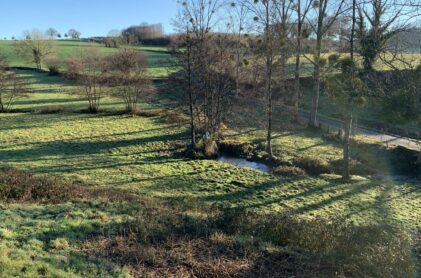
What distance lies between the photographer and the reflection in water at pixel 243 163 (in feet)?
76.3

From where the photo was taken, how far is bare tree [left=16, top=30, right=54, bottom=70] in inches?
2645

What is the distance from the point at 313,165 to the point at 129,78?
70.5 feet

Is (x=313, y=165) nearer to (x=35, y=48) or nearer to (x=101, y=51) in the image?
(x=101, y=51)

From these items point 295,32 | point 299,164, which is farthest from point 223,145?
point 295,32

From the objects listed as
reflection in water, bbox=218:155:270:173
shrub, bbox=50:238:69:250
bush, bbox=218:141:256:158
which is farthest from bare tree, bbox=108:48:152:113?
shrub, bbox=50:238:69:250

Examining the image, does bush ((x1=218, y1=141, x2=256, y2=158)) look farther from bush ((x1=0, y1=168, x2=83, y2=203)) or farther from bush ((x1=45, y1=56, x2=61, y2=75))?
bush ((x1=45, y1=56, x2=61, y2=75))

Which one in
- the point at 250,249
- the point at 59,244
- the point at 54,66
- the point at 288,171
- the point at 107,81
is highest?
the point at 54,66

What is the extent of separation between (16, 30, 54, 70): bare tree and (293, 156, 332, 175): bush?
56565 millimetres

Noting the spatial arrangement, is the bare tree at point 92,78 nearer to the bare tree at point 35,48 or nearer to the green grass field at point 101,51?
the green grass field at point 101,51

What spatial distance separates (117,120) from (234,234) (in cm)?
2691

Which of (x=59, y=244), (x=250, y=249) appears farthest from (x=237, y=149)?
(x=59, y=244)

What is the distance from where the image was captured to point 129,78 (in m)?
37.6

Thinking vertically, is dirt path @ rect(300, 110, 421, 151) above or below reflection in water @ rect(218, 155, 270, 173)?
above

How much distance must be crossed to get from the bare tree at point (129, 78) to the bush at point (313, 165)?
769 inches
